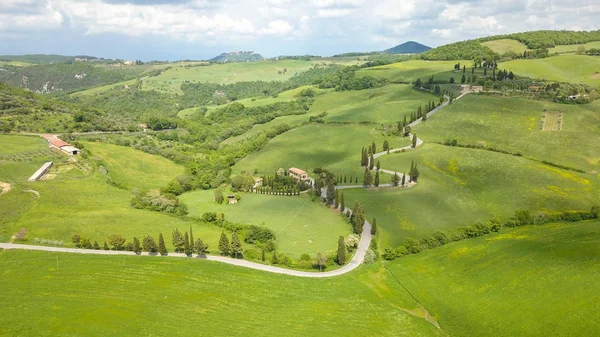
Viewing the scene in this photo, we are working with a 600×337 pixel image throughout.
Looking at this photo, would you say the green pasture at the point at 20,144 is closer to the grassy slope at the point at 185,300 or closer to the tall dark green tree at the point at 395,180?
the grassy slope at the point at 185,300

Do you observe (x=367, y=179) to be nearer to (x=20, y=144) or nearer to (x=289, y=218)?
(x=289, y=218)

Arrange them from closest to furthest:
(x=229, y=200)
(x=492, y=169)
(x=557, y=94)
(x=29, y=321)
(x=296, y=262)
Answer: (x=29, y=321), (x=296, y=262), (x=229, y=200), (x=492, y=169), (x=557, y=94)

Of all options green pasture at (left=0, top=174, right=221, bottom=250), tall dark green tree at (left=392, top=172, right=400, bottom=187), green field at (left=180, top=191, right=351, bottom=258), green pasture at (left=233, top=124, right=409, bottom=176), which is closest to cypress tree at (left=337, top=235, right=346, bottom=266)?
green field at (left=180, top=191, right=351, bottom=258)

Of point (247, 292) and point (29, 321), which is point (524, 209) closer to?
point (247, 292)

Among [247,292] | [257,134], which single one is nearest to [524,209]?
[247,292]

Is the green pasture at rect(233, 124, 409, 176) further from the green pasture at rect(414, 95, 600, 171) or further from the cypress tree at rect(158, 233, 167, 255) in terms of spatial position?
the cypress tree at rect(158, 233, 167, 255)

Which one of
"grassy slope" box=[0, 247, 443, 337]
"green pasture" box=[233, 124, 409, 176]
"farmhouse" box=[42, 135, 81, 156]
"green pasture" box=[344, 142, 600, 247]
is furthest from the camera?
"green pasture" box=[233, 124, 409, 176]
